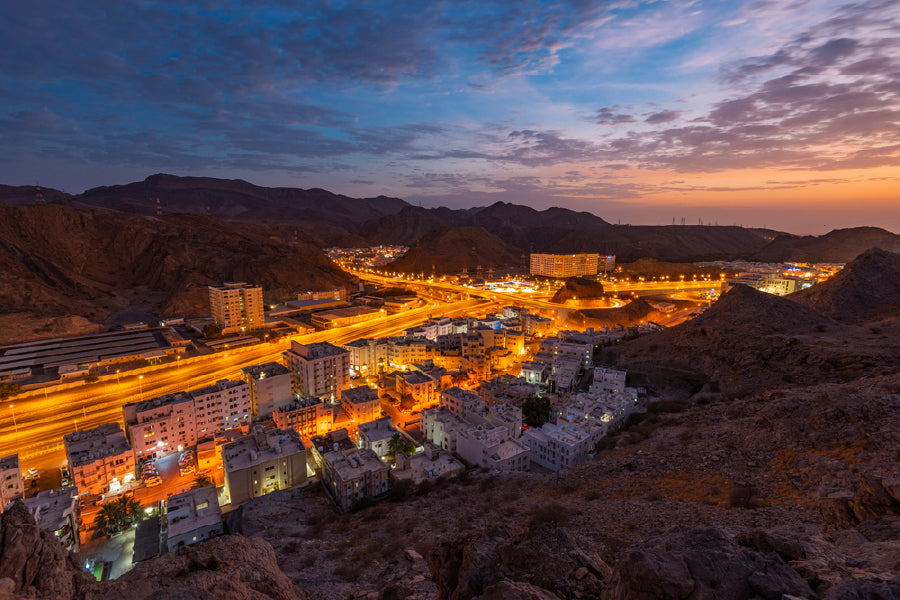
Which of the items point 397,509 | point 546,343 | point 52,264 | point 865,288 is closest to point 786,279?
point 865,288

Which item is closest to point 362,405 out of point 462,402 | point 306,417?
point 306,417

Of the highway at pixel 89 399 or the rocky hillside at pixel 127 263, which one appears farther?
the rocky hillside at pixel 127 263

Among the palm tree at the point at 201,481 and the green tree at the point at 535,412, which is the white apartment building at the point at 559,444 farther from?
the palm tree at the point at 201,481

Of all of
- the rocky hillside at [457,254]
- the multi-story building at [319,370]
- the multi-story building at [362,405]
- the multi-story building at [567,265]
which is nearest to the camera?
the multi-story building at [362,405]

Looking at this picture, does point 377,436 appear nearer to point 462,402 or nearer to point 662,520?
point 462,402

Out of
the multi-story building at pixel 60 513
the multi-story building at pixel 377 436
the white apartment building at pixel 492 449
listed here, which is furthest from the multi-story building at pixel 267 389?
the white apartment building at pixel 492 449
